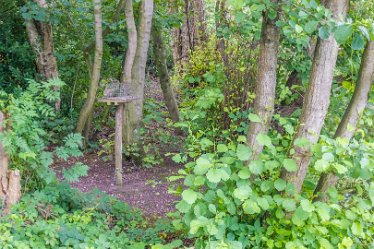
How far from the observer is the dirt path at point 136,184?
460 cm

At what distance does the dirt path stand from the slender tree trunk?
1.90 ft

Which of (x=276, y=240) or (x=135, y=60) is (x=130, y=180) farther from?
(x=276, y=240)

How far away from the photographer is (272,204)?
2699mm

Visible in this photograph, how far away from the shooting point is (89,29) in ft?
21.4

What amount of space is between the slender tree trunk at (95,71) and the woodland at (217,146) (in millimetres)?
16

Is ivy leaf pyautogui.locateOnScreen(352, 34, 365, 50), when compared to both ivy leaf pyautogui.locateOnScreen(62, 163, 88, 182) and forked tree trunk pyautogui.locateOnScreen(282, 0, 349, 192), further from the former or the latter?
ivy leaf pyautogui.locateOnScreen(62, 163, 88, 182)

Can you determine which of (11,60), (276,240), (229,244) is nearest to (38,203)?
(229,244)

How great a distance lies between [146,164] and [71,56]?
2.41 metres

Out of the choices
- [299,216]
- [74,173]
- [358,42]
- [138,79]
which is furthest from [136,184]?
[358,42]

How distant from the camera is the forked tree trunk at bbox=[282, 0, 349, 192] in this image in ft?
8.91

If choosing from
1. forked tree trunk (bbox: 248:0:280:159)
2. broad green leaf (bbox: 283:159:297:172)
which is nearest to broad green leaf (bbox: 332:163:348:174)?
broad green leaf (bbox: 283:159:297:172)

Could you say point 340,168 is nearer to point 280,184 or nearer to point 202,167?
point 280,184

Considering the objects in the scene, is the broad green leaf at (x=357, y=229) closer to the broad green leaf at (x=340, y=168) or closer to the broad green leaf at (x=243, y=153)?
the broad green leaf at (x=340, y=168)

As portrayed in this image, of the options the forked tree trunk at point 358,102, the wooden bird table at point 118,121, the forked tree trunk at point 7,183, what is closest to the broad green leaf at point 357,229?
the forked tree trunk at point 358,102
